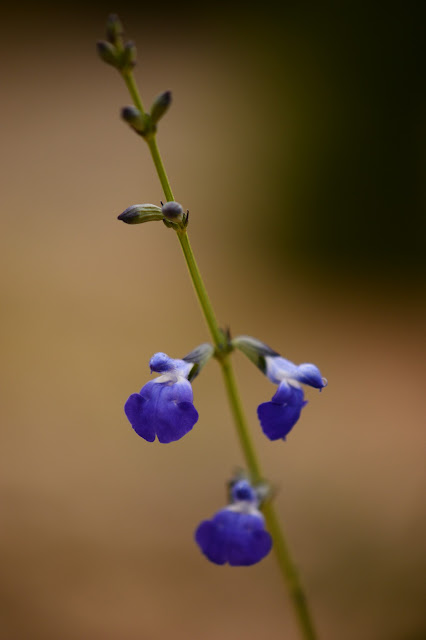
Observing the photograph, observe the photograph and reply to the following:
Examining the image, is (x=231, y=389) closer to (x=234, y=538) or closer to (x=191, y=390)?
(x=191, y=390)

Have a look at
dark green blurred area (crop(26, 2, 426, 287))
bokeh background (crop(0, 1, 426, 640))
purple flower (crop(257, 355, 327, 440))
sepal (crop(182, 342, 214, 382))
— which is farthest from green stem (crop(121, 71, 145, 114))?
A: dark green blurred area (crop(26, 2, 426, 287))

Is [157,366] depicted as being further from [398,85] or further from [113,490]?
[398,85]

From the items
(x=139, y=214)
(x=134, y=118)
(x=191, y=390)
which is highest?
(x=134, y=118)

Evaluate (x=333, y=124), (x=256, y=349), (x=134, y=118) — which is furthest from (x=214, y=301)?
(x=134, y=118)

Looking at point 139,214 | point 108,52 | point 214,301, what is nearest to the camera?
point 108,52

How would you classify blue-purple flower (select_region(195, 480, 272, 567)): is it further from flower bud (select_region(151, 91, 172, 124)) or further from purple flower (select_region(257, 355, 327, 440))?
flower bud (select_region(151, 91, 172, 124))
